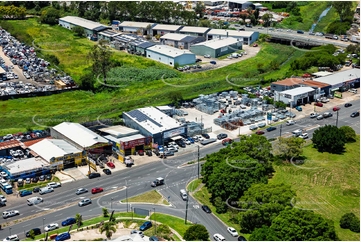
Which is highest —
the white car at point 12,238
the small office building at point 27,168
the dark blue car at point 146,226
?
the small office building at point 27,168

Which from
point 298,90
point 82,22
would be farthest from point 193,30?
point 298,90

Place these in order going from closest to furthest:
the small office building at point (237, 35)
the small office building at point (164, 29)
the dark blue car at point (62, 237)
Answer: the dark blue car at point (62, 237) < the small office building at point (237, 35) < the small office building at point (164, 29)

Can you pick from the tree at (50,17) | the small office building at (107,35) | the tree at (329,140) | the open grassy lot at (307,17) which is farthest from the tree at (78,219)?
the open grassy lot at (307,17)

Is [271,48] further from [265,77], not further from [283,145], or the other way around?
[283,145]

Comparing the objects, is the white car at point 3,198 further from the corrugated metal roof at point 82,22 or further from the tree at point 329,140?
the corrugated metal roof at point 82,22

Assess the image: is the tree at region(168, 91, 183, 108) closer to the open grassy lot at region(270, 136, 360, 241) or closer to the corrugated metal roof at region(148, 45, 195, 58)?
the corrugated metal roof at region(148, 45, 195, 58)

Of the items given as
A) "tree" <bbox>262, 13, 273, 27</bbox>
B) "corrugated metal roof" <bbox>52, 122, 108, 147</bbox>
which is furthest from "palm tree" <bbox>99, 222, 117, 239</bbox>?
"tree" <bbox>262, 13, 273, 27</bbox>

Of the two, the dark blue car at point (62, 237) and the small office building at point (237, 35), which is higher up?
the small office building at point (237, 35)
